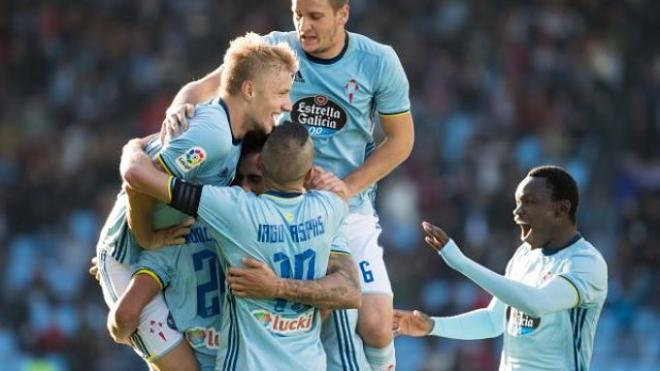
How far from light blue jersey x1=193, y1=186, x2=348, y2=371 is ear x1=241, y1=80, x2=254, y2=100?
18.6 inches

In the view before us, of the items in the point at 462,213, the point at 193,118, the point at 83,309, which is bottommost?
the point at 83,309

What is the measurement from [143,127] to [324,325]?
1025cm

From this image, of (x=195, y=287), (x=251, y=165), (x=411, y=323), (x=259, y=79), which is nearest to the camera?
(x=259, y=79)

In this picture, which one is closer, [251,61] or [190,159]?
[190,159]

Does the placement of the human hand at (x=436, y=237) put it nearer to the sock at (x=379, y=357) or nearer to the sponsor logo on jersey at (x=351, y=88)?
the sock at (x=379, y=357)

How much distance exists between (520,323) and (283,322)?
1.41m

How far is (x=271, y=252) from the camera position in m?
6.49

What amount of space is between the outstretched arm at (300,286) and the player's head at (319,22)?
1228mm

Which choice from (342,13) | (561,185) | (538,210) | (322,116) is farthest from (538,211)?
(342,13)

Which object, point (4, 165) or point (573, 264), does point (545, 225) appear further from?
point (4, 165)

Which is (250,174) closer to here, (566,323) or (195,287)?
(195,287)

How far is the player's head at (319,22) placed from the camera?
720cm

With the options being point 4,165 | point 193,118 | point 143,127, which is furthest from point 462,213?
point 193,118

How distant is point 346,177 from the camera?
24.0 ft
